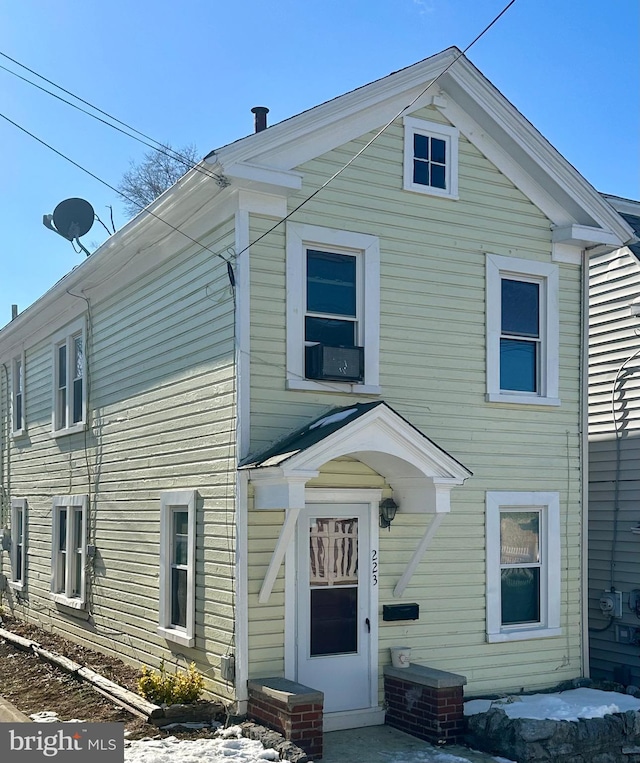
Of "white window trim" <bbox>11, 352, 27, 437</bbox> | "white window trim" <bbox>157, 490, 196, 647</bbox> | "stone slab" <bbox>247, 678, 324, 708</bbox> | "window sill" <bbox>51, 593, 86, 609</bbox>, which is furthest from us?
"white window trim" <bbox>11, 352, 27, 437</bbox>

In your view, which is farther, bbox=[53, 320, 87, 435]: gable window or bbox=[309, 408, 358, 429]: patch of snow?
bbox=[53, 320, 87, 435]: gable window

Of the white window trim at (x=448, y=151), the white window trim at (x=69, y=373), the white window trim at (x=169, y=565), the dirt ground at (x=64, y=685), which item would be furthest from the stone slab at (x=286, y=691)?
the white window trim at (x=69, y=373)

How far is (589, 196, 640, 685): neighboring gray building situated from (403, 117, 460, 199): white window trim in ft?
11.1

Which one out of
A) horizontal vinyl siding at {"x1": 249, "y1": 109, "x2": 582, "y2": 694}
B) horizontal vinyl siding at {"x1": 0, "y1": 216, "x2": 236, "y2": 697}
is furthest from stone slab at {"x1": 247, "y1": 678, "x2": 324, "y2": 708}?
horizontal vinyl siding at {"x1": 249, "y1": 109, "x2": 582, "y2": 694}

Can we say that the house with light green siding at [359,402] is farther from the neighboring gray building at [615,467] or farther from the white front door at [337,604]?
the neighboring gray building at [615,467]

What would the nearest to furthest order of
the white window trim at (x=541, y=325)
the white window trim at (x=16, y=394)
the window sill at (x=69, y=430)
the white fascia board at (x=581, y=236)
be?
1. the white window trim at (x=541, y=325)
2. the white fascia board at (x=581, y=236)
3. the window sill at (x=69, y=430)
4. the white window trim at (x=16, y=394)

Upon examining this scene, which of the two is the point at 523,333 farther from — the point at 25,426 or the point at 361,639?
the point at 25,426

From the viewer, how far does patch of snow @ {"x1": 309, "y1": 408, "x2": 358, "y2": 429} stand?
352 inches

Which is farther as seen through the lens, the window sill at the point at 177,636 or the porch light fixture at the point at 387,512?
the porch light fixture at the point at 387,512

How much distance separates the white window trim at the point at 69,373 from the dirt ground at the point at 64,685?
3.25m

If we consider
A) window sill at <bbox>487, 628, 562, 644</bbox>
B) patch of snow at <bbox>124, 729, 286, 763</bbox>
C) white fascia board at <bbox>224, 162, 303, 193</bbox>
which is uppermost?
white fascia board at <bbox>224, 162, 303, 193</bbox>

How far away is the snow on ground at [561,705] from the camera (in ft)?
29.6

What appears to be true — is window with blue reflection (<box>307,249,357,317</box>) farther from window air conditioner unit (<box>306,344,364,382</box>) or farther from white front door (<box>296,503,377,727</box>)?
white front door (<box>296,503,377,727</box>)

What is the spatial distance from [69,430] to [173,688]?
6.37 meters
